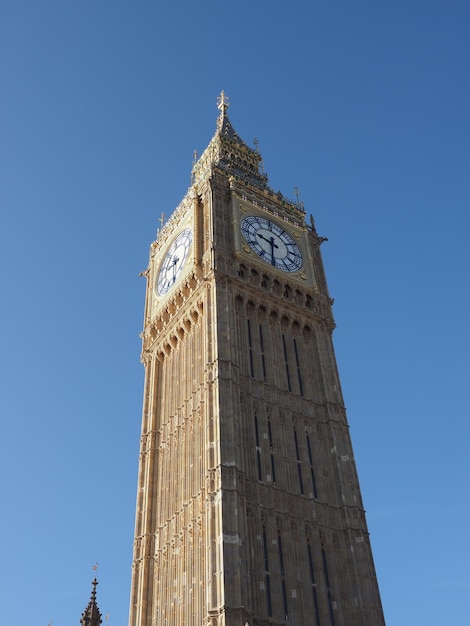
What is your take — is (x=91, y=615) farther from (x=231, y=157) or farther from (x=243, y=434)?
(x=231, y=157)

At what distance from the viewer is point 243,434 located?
4159cm

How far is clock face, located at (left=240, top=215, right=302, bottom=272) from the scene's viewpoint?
172 feet

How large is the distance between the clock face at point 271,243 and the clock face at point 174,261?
4.22 meters

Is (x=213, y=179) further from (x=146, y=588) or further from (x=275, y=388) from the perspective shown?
(x=146, y=588)

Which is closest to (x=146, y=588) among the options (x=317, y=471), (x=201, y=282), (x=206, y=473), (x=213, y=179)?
(x=206, y=473)

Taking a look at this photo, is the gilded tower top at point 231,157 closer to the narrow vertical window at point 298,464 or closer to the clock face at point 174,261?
the clock face at point 174,261

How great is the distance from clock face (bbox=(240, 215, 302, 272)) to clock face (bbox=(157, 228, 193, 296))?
422cm

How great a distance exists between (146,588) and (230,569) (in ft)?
26.3

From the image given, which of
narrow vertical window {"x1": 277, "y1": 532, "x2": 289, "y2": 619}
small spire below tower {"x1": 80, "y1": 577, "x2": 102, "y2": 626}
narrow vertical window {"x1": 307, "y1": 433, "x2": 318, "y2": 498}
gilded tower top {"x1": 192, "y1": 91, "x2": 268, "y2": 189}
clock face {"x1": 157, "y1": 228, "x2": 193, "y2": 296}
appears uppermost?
gilded tower top {"x1": 192, "y1": 91, "x2": 268, "y2": 189}

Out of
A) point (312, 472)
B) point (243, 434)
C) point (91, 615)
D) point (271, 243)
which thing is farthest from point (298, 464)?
point (271, 243)

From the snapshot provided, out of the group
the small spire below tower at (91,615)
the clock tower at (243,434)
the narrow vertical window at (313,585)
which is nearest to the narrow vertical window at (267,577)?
the clock tower at (243,434)

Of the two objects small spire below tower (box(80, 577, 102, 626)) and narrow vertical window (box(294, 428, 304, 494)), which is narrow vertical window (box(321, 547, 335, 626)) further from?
small spire below tower (box(80, 577, 102, 626))

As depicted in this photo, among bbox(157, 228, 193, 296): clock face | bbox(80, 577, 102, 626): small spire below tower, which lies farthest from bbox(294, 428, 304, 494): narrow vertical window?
bbox(157, 228, 193, 296): clock face

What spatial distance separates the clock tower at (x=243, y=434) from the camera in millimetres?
37000
